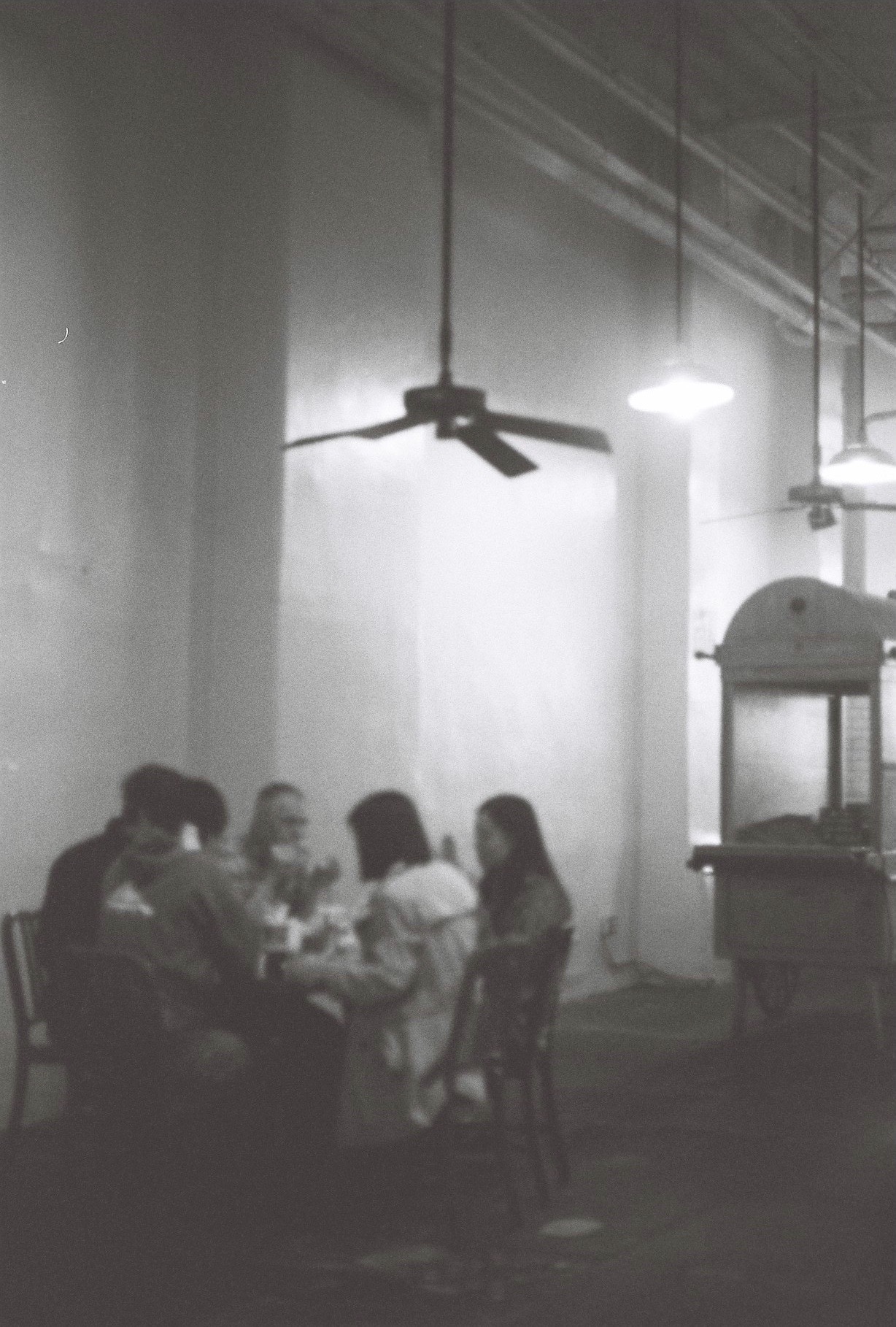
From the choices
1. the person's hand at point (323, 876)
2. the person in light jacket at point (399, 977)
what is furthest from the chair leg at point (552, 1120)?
the person's hand at point (323, 876)

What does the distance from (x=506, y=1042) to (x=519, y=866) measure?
20.8 inches

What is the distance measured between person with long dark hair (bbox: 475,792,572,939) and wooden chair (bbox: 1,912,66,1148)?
50.7 inches

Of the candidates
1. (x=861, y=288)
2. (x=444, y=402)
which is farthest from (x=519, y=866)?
(x=861, y=288)

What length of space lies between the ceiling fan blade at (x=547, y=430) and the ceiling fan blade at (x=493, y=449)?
0.15ft

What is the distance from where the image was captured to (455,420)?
508 cm

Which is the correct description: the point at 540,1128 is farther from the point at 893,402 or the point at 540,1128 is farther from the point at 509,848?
the point at 893,402

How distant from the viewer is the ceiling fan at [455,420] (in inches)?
197

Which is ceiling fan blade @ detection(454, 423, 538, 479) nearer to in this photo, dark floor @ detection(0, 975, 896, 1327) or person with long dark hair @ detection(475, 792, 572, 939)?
person with long dark hair @ detection(475, 792, 572, 939)

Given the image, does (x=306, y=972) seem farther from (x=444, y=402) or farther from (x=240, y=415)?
(x=240, y=415)

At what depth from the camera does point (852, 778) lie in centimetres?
942

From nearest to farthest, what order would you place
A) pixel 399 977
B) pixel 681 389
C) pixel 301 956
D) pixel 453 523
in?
pixel 399 977 → pixel 301 956 → pixel 681 389 → pixel 453 523

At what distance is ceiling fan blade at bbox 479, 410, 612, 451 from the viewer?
502cm

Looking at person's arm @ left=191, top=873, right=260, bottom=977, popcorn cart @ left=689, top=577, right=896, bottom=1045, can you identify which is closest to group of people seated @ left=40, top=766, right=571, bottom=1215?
person's arm @ left=191, top=873, right=260, bottom=977

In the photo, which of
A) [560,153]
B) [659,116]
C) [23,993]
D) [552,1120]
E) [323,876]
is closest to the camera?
[23,993]
